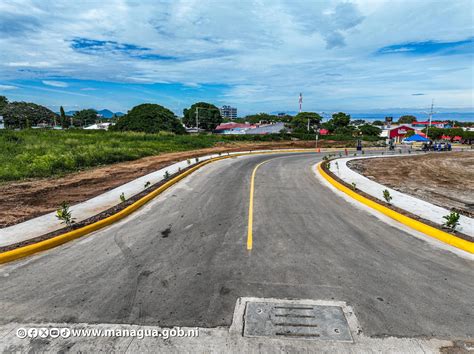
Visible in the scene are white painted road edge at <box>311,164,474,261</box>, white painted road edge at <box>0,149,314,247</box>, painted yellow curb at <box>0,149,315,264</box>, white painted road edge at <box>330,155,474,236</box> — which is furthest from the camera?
white painted road edge at <box>330,155,474,236</box>

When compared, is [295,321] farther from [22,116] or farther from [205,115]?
[22,116]

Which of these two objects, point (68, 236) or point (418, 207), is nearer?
point (68, 236)

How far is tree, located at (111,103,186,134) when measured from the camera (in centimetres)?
6109

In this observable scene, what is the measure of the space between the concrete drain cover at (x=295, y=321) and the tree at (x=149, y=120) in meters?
59.7

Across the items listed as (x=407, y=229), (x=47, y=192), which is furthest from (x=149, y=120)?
(x=407, y=229)

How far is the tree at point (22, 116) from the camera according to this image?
10956 cm

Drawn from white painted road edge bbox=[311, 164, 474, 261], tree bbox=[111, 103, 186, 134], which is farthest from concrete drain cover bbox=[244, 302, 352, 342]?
tree bbox=[111, 103, 186, 134]

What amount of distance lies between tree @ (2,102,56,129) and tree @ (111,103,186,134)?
55976 millimetres

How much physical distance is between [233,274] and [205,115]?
105 meters

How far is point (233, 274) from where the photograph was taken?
518cm

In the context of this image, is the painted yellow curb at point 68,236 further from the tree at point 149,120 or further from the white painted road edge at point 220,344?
the tree at point 149,120

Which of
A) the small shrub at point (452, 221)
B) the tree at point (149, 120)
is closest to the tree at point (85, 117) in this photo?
the tree at point (149, 120)

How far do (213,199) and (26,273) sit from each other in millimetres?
6392

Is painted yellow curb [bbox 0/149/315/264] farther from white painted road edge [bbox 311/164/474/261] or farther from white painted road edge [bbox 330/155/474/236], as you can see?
white painted road edge [bbox 330/155/474/236]
